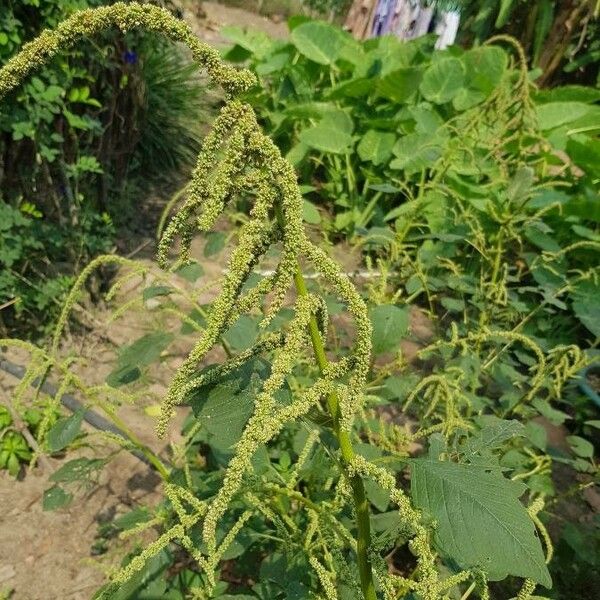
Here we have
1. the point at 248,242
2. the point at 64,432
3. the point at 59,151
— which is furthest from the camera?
the point at 59,151

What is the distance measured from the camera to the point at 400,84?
3219mm

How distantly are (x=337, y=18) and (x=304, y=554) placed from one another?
33.4 feet

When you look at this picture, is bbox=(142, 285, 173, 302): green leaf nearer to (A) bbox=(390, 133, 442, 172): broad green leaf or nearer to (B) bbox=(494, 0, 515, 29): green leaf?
(A) bbox=(390, 133, 442, 172): broad green leaf

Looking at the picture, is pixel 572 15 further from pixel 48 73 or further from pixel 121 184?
pixel 48 73

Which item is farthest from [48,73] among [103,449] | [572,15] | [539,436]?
[572,15]

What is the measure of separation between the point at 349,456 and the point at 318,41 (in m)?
3.52

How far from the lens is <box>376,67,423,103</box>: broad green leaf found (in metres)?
3.15

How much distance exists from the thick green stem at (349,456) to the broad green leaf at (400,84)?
2845mm

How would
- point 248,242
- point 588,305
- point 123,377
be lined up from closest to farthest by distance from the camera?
1. point 248,242
2. point 123,377
3. point 588,305

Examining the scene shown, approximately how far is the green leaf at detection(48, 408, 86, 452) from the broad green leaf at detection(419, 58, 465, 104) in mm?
2962

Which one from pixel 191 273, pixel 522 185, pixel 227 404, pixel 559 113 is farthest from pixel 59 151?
pixel 559 113

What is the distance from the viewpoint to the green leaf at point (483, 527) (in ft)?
1.94

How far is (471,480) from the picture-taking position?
616mm

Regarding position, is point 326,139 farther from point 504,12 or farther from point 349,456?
point 349,456
